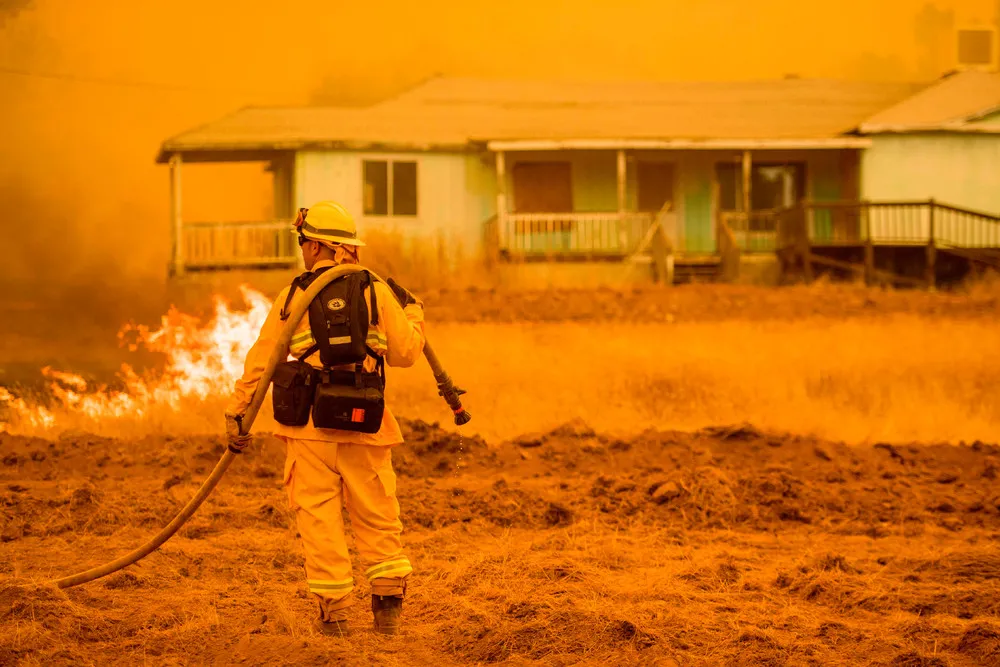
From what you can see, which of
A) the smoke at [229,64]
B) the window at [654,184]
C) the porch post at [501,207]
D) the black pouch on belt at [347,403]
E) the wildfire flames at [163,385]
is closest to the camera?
the black pouch on belt at [347,403]

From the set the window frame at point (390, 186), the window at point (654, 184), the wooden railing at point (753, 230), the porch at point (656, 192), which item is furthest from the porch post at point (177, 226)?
the wooden railing at point (753, 230)

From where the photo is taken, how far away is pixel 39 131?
3106 cm

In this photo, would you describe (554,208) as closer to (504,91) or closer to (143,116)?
(504,91)

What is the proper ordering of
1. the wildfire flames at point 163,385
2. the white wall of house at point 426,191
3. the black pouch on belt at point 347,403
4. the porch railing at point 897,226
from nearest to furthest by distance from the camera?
the black pouch on belt at point 347,403 → the wildfire flames at point 163,385 → the porch railing at point 897,226 → the white wall of house at point 426,191

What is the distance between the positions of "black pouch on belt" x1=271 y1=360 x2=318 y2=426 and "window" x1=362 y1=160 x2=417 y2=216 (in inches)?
834

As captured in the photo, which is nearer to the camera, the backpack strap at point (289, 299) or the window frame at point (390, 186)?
the backpack strap at point (289, 299)

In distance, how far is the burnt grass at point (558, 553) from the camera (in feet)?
19.0

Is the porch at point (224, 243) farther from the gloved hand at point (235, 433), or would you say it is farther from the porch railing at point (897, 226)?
the gloved hand at point (235, 433)

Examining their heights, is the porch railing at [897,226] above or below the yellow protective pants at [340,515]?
above

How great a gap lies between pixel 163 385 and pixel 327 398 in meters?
10.3

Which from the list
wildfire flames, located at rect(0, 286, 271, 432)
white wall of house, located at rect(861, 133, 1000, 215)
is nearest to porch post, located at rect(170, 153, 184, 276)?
wildfire flames, located at rect(0, 286, 271, 432)

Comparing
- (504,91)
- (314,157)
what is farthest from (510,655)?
(504,91)

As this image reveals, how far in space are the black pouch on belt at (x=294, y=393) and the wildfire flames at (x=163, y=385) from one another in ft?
26.7

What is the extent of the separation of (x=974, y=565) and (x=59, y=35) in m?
27.5
